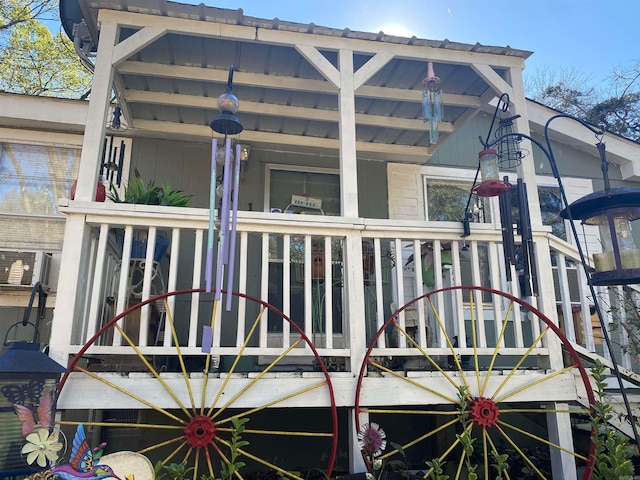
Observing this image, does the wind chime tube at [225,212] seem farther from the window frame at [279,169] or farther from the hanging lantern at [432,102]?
the window frame at [279,169]

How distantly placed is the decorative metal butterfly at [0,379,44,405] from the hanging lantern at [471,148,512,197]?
276 cm

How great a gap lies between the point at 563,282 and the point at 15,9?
40.5 ft

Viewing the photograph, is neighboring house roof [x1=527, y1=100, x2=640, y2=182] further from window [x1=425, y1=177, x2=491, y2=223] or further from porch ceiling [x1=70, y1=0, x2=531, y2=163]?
porch ceiling [x1=70, y1=0, x2=531, y2=163]

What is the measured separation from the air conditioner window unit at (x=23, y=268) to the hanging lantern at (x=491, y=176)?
12.3 ft

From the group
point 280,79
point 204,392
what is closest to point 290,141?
point 280,79

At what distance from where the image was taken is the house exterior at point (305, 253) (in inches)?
111

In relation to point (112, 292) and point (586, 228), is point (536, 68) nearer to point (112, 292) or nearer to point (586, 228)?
point (586, 228)

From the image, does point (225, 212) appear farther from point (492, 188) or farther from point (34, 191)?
point (34, 191)

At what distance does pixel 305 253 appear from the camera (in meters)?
3.14

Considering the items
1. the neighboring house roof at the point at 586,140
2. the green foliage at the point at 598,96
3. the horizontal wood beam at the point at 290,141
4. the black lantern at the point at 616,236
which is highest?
the green foliage at the point at 598,96

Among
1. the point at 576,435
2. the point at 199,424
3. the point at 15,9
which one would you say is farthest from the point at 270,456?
the point at 15,9

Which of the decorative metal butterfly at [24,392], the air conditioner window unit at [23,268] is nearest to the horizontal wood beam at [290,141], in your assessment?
the air conditioner window unit at [23,268]

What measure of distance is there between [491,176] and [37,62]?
12.2m

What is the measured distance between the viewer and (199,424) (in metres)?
2.60
